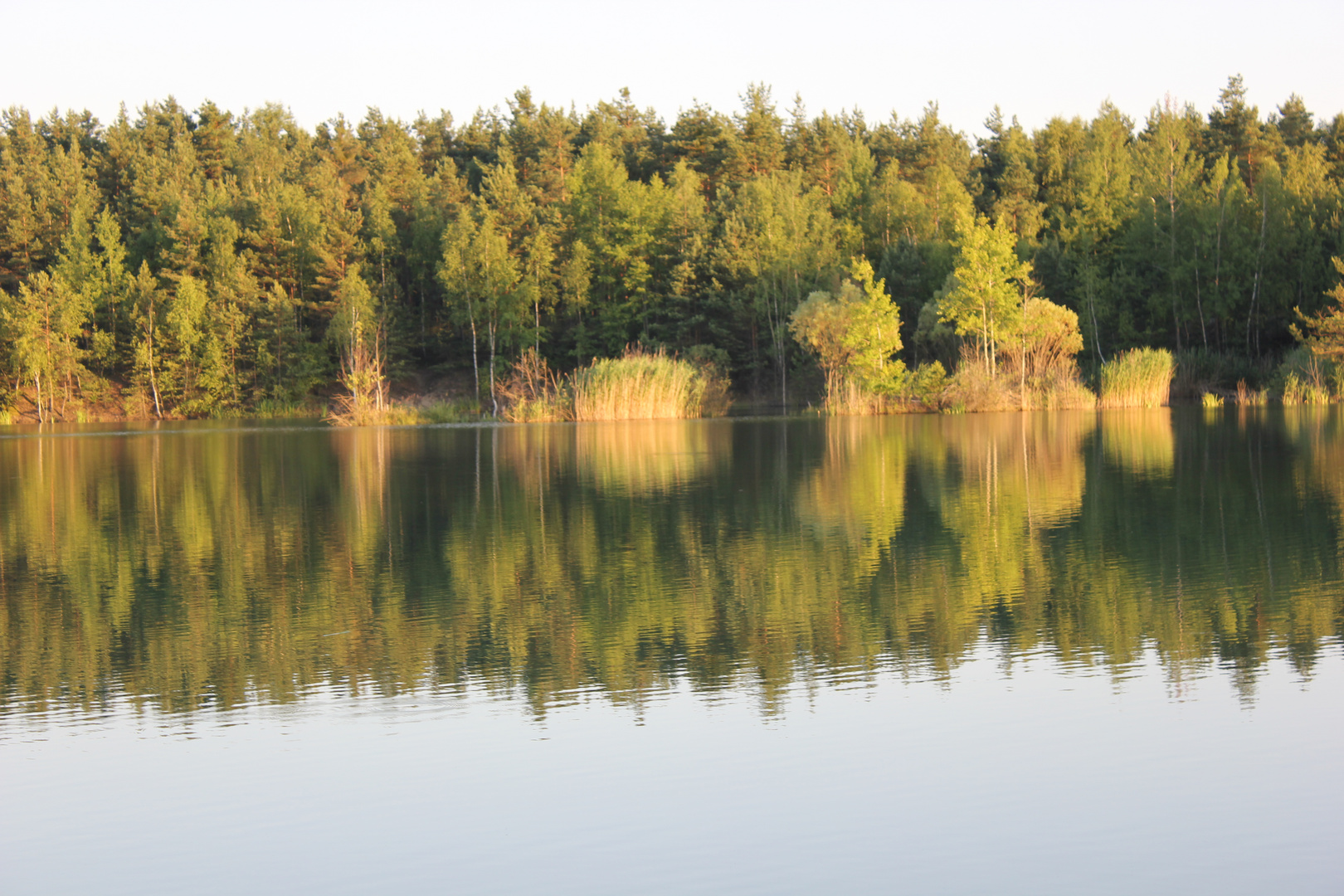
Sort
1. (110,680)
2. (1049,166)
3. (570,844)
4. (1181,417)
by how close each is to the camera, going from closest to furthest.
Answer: (570,844), (110,680), (1181,417), (1049,166)

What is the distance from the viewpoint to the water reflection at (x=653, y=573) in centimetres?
702

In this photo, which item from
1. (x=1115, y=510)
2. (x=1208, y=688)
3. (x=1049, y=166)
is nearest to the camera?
(x=1208, y=688)

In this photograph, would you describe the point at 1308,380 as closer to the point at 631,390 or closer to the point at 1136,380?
the point at 1136,380

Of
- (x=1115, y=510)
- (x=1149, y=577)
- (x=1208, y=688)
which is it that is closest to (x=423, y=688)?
(x=1208, y=688)

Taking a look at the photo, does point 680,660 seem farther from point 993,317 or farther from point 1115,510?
point 993,317

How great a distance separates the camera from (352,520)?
556 inches

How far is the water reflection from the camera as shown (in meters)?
7.02

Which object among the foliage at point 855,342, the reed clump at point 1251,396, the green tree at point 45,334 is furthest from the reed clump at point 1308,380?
the green tree at point 45,334

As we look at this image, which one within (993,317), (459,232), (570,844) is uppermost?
(459,232)

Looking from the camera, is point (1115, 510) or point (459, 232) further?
point (459, 232)

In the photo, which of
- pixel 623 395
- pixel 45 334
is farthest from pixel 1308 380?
pixel 45 334

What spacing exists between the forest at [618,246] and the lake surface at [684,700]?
37.4 meters

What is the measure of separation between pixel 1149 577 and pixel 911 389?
33041 mm

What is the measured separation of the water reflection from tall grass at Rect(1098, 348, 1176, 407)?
19338 mm
